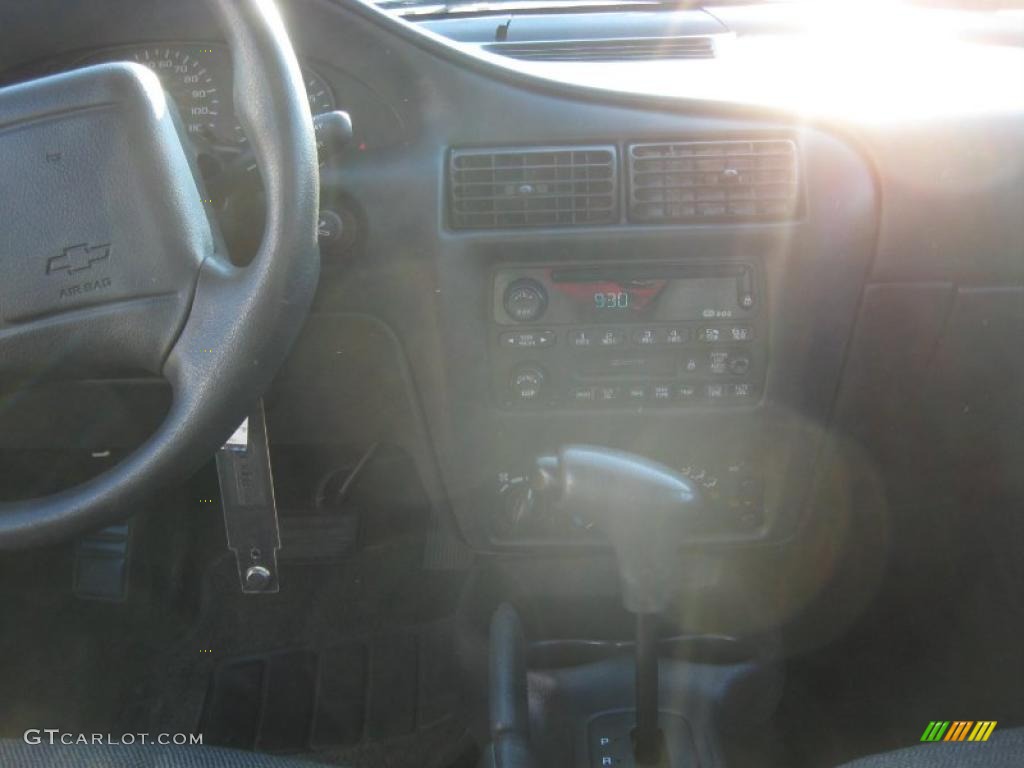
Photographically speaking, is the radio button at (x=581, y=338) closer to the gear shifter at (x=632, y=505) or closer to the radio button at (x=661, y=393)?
the radio button at (x=661, y=393)

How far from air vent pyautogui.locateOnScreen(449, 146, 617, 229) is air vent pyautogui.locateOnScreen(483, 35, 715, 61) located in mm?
371

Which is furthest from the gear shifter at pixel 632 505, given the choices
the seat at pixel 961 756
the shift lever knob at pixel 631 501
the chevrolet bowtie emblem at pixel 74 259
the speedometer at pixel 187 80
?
the speedometer at pixel 187 80

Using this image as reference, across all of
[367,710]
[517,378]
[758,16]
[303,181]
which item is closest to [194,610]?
[367,710]

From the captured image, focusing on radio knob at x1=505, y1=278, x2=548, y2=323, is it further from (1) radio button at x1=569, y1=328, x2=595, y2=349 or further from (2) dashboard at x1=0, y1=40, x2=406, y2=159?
(2) dashboard at x1=0, y1=40, x2=406, y2=159

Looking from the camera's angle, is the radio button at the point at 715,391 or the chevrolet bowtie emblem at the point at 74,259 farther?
the radio button at the point at 715,391

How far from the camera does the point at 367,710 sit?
213cm

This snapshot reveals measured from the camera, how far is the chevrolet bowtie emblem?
4.20 feet

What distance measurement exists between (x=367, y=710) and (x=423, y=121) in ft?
3.85

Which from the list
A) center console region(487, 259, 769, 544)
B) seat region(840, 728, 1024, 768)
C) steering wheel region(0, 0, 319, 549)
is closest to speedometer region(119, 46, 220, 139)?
steering wheel region(0, 0, 319, 549)

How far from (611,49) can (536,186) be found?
1.45 ft

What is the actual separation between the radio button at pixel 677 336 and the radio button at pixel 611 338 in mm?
69

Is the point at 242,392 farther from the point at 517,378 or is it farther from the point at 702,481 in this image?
the point at 702,481

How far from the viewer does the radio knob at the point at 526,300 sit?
1678 mm

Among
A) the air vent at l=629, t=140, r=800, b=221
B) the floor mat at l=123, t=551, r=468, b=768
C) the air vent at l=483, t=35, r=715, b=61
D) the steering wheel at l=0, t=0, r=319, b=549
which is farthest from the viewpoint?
the floor mat at l=123, t=551, r=468, b=768
